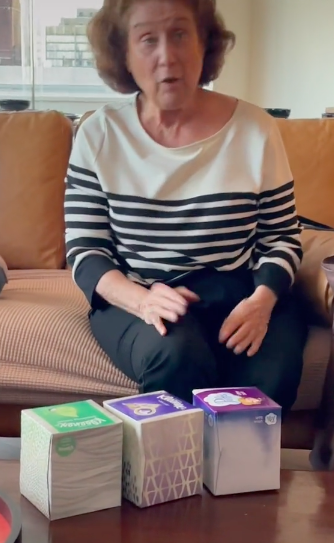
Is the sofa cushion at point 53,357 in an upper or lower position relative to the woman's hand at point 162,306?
lower

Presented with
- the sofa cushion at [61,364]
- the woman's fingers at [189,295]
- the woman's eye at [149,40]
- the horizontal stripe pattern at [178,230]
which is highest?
the woman's eye at [149,40]

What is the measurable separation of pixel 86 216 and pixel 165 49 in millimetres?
359

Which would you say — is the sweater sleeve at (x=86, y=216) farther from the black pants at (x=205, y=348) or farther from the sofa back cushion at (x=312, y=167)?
the sofa back cushion at (x=312, y=167)

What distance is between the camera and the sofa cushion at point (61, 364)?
139cm

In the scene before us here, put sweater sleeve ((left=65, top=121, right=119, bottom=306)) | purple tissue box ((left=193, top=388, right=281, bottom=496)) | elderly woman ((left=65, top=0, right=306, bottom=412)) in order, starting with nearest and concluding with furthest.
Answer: purple tissue box ((left=193, top=388, right=281, bottom=496)), elderly woman ((left=65, top=0, right=306, bottom=412)), sweater sleeve ((left=65, top=121, right=119, bottom=306))

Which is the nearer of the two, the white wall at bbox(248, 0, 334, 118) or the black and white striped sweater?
the black and white striped sweater

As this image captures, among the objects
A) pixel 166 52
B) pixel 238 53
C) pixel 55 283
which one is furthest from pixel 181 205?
pixel 238 53

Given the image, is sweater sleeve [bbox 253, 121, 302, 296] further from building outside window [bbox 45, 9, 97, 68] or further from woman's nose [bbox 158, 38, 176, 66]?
building outside window [bbox 45, 9, 97, 68]

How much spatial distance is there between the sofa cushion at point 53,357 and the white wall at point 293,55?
7.57ft

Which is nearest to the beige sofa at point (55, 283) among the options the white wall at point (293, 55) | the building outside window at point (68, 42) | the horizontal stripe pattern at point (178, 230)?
the horizontal stripe pattern at point (178, 230)

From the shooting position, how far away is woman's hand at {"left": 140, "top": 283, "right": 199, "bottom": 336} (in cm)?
128

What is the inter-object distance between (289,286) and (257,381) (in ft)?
0.79

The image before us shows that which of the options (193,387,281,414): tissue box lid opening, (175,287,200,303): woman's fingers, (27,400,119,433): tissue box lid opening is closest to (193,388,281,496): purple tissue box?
(193,387,281,414): tissue box lid opening

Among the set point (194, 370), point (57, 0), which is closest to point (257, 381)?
point (194, 370)
